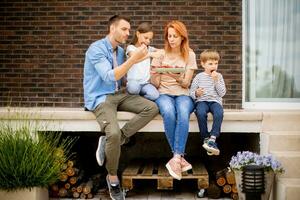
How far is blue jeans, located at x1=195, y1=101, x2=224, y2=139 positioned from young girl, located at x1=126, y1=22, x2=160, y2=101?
1.46 ft

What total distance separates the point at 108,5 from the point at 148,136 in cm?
181

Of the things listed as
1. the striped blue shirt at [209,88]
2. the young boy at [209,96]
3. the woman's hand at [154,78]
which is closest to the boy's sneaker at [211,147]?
the young boy at [209,96]

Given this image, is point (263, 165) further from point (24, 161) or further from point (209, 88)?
point (24, 161)

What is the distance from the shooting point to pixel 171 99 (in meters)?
4.67

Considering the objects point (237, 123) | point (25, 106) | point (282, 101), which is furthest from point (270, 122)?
point (25, 106)

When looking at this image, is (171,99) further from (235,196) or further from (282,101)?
(282,101)

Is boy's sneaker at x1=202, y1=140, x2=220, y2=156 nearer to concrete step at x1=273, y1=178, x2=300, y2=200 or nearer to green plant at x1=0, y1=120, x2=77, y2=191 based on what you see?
concrete step at x1=273, y1=178, x2=300, y2=200

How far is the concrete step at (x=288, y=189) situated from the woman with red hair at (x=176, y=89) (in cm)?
81

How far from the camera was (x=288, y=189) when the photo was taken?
4.12 m

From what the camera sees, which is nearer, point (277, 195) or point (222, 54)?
point (277, 195)

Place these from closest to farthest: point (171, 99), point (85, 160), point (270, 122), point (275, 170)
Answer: point (275, 170) < point (171, 99) < point (270, 122) < point (85, 160)

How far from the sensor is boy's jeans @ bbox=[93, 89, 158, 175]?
14.3ft

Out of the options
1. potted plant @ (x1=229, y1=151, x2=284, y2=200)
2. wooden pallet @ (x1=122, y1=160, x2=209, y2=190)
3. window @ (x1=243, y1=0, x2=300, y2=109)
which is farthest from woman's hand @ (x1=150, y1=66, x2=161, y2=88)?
window @ (x1=243, y1=0, x2=300, y2=109)

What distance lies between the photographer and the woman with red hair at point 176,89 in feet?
14.5
